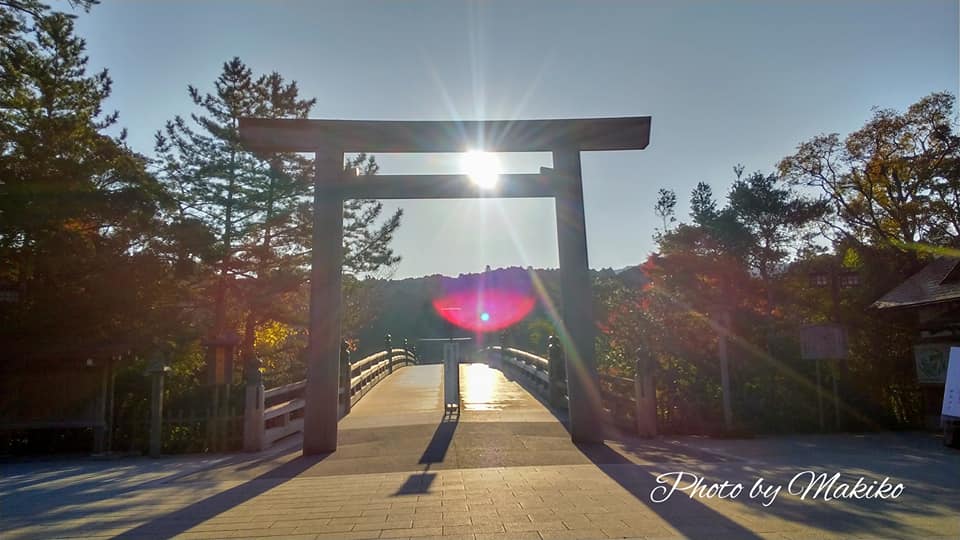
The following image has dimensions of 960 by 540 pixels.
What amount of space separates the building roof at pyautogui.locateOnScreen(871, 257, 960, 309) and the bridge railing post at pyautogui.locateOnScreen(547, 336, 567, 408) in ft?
21.4

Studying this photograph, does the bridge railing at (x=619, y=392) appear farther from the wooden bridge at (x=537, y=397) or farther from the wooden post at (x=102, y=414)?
the wooden post at (x=102, y=414)

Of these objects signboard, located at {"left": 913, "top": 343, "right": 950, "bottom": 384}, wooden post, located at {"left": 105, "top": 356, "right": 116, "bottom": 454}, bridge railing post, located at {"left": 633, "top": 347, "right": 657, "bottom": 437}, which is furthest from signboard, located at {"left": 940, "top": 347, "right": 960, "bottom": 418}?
wooden post, located at {"left": 105, "top": 356, "right": 116, "bottom": 454}

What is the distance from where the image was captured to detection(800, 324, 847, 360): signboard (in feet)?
34.9

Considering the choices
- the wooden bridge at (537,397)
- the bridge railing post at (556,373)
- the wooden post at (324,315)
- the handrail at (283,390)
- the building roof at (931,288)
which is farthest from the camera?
the bridge railing post at (556,373)

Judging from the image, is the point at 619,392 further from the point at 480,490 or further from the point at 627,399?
the point at 480,490

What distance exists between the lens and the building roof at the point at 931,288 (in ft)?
34.0

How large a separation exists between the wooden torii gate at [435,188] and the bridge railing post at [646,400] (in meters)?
1.28

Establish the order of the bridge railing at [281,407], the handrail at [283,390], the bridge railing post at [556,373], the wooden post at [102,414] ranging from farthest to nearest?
the bridge railing post at [556,373] < the handrail at [283,390] < the bridge railing at [281,407] < the wooden post at [102,414]

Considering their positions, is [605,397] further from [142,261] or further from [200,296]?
[200,296]

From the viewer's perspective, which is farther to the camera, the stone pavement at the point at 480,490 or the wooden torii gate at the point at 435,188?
the wooden torii gate at the point at 435,188

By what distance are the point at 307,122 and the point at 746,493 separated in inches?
300

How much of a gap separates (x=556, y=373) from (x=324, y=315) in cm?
664

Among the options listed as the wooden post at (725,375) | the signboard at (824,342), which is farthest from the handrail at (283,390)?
the signboard at (824,342)

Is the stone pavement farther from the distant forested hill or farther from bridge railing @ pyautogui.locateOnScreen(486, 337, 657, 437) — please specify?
the distant forested hill
